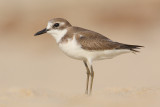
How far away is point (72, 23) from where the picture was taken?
2573 cm


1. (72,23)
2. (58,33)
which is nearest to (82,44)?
(58,33)

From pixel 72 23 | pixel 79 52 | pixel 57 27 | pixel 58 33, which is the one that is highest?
pixel 72 23

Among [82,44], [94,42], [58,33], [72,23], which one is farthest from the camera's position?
[72,23]

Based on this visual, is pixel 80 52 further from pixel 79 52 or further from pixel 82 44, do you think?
pixel 82 44

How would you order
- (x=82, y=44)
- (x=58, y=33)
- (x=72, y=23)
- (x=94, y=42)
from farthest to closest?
1. (x=72, y=23)
2. (x=58, y=33)
3. (x=94, y=42)
4. (x=82, y=44)

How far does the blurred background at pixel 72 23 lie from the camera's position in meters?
21.7

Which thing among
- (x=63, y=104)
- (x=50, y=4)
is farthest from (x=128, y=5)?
(x=63, y=104)

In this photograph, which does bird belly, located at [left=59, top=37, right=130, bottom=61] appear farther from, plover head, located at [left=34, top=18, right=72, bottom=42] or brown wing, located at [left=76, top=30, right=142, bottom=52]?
plover head, located at [left=34, top=18, right=72, bottom=42]

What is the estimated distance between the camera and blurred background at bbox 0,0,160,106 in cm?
2166

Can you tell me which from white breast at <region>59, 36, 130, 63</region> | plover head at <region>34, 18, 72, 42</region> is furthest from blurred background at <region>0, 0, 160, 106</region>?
white breast at <region>59, 36, 130, 63</region>

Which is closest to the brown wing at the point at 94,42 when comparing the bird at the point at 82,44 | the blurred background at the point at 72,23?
the bird at the point at 82,44

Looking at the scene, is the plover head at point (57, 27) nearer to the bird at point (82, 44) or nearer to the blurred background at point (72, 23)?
the bird at point (82, 44)

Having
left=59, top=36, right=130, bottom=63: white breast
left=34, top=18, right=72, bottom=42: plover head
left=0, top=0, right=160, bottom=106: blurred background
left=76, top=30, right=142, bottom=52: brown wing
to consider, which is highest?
left=0, top=0, right=160, bottom=106: blurred background

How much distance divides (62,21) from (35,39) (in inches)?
613
